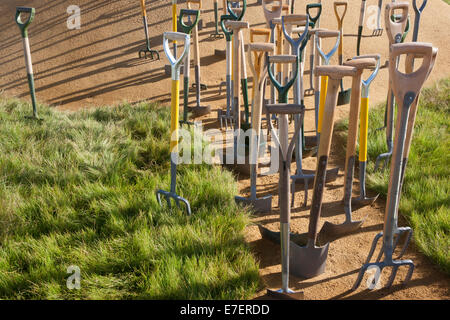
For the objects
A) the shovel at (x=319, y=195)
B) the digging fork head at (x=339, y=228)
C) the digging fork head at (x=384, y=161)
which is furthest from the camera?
the digging fork head at (x=384, y=161)

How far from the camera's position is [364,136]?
10.6ft

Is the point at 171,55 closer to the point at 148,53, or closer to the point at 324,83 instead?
the point at 324,83

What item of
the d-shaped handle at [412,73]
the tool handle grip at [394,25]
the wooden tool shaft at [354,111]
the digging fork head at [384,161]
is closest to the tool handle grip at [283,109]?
the d-shaped handle at [412,73]

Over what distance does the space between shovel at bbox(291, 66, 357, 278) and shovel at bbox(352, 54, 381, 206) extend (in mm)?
538

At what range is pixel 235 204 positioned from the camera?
3.39m

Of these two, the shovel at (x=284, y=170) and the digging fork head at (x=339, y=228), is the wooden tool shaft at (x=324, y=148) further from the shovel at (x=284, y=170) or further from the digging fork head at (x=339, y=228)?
the digging fork head at (x=339, y=228)

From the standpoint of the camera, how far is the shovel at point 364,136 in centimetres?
314

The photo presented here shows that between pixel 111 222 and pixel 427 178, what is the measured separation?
2.70 m

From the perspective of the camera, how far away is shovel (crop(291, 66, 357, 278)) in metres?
2.44

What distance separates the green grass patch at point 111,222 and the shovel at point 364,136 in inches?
40.5

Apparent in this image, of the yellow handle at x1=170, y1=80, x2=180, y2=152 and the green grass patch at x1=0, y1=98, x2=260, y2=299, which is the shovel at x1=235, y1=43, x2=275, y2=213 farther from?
the yellow handle at x1=170, y1=80, x2=180, y2=152

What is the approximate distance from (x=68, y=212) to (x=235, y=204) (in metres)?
1.29

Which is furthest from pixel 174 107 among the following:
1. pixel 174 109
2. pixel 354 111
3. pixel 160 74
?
pixel 160 74

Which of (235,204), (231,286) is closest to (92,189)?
(235,204)
